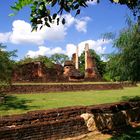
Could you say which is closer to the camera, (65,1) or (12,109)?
(65,1)

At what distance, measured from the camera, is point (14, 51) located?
64.0ft

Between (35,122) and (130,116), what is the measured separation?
232 inches

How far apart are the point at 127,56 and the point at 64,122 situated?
8560mm

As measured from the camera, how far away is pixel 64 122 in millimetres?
12242

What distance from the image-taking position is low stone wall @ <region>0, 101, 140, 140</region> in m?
10.9

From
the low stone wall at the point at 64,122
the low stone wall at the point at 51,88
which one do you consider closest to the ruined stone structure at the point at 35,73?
the low stone wall at the point at 51,88

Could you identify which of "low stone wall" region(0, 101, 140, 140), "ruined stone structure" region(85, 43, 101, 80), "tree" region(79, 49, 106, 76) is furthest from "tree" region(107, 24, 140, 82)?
"tree" region(79, 49, 106, 76)

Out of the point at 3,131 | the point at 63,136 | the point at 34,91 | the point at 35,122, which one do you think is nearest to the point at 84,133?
the point at 63,136

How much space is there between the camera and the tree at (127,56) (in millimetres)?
19062

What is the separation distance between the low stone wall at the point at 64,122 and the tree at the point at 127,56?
3.33 metres

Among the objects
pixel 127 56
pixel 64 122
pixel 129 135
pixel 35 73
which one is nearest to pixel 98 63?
pixel 35 73

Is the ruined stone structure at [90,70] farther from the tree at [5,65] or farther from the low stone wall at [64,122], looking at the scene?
the low stone wall at [64,122]

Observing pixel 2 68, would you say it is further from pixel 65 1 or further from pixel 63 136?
pixel 65 1

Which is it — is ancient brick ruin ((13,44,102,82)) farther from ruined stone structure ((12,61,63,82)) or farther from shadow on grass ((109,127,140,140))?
shadow on grass ((109,127,140,140))
